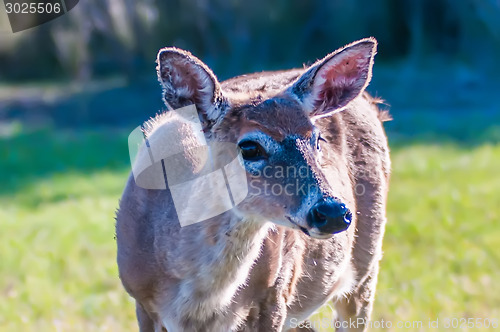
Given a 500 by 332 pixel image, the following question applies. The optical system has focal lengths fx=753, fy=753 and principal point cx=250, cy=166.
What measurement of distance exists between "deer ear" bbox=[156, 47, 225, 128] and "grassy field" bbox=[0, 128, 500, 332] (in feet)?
8.90

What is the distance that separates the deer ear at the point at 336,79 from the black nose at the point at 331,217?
28.6 inches

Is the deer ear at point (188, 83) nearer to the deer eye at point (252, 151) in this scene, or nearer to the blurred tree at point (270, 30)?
the deer eye at point (252, 151)

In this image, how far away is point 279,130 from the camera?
365cm

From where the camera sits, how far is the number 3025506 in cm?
1499

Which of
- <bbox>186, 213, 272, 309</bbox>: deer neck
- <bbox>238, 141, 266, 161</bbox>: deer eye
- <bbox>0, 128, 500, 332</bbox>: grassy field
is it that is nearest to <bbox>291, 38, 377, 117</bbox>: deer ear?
<bbox>238, 141, 266, 161</bbox>: deer eye

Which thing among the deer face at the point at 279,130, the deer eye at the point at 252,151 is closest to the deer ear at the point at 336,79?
the deer face at the point at 279,130

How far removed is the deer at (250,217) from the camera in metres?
3.62

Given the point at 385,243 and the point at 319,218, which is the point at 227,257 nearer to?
the point at 319,218

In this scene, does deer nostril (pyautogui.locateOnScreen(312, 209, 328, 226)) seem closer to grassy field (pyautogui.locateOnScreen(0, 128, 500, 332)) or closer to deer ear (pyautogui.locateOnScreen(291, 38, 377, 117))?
deer ear (pyautogui.locateOnScreen(291, 38, 377, 117))

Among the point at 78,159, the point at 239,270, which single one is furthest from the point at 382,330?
the point at 78,159

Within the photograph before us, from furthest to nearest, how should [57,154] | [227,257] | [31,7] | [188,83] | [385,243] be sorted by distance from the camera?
[31,7], [57,154], [385,243], [227,257], [188,83]

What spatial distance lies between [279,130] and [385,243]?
182 inches

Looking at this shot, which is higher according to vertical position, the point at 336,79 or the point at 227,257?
the point at 336,79

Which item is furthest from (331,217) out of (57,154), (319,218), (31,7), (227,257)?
(31,7)
